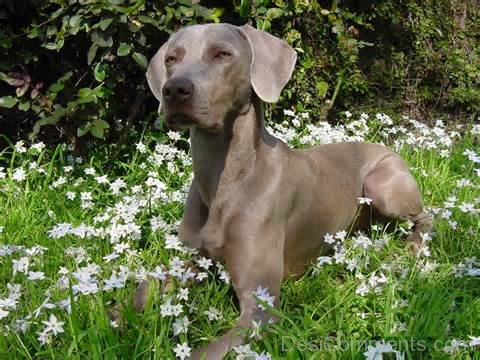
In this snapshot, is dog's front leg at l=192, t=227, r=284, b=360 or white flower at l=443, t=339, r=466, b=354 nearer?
white flower at l=443, t=339, r=466, b=354

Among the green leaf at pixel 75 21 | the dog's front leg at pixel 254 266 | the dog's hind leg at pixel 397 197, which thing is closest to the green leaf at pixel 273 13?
the green leaf at pixel 75 21

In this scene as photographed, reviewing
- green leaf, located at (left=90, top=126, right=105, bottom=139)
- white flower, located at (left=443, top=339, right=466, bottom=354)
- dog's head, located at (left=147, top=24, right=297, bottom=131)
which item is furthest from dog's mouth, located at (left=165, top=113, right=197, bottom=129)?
green leaf, located at (left=90, top=126, right=105, bottom=139)

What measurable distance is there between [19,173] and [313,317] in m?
1.92

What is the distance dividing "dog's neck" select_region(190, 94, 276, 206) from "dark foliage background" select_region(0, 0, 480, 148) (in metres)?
1.19

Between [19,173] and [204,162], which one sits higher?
[204,162]

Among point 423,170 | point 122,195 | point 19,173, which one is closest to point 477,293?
point 423,170

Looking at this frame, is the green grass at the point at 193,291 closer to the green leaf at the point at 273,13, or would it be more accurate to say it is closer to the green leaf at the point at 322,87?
the green leaf at the point at 273,13

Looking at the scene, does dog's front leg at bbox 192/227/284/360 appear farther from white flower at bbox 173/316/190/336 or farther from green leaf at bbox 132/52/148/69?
green leaf at bbox 132/52/148/69

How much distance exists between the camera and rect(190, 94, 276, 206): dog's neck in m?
2.66

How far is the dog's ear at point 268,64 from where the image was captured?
8.59ft

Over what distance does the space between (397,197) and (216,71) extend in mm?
1401

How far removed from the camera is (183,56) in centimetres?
255

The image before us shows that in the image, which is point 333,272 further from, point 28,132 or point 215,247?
point 28,132

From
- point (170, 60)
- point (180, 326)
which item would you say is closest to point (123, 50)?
point (170, 60)
